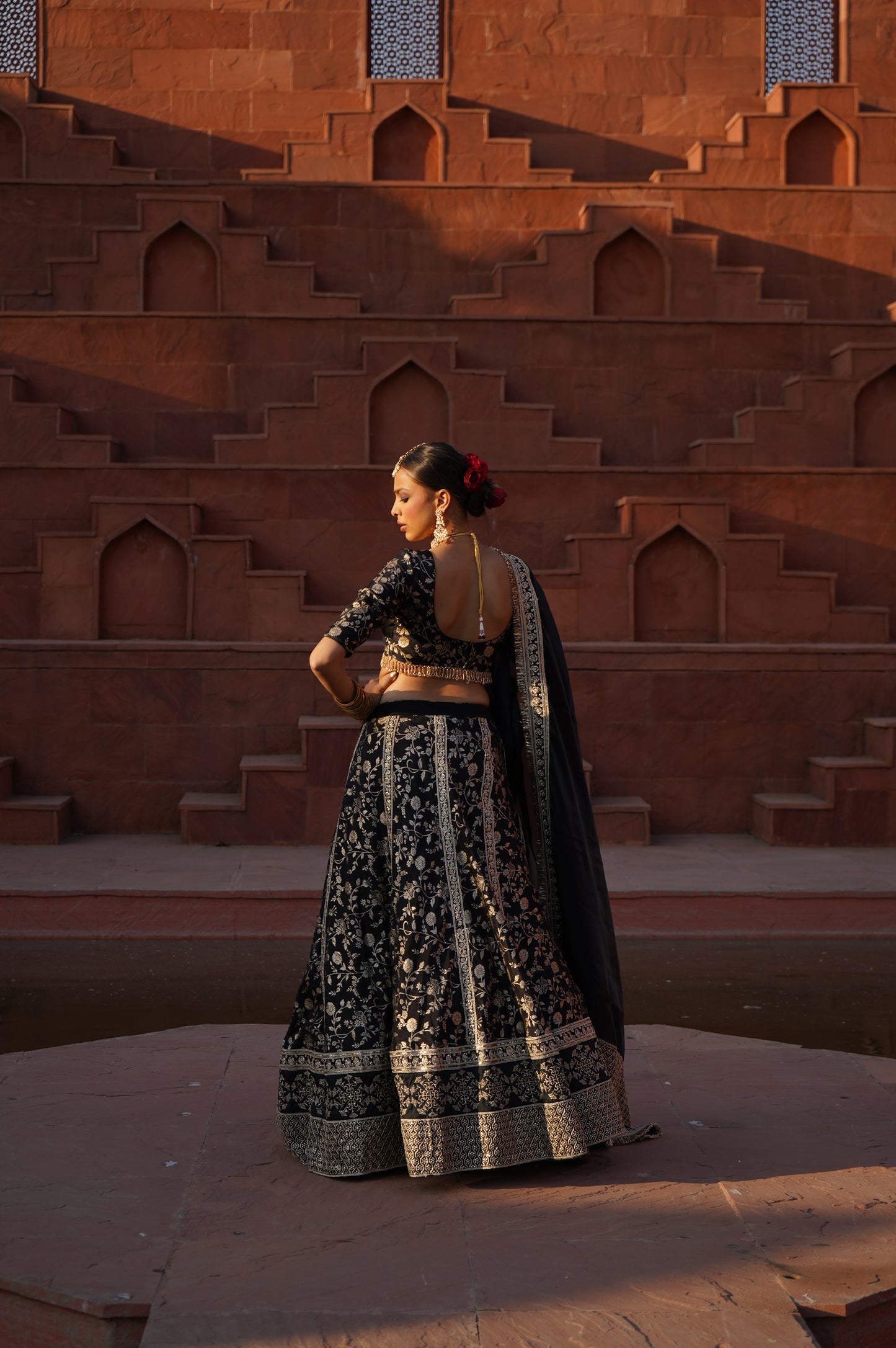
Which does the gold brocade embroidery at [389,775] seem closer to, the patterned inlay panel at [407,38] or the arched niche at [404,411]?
the arched niche at [404,411]

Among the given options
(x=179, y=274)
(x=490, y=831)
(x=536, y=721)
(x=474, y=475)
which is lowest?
(x=490, y=831)

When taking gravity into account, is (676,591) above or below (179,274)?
below

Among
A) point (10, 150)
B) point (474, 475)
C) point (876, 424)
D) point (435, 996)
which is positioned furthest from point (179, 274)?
point (435, 996)

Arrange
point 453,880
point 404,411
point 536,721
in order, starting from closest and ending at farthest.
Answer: point 453,880 < point 536,721 < point 404,411

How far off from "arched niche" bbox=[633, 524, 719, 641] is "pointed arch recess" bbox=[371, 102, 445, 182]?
4.79 metres

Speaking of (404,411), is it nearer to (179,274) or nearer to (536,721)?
(179,274)

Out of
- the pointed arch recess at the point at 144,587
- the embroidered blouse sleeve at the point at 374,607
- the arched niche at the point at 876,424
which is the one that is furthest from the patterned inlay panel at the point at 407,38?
the embroidered blouse sleeve at the point at 374,607

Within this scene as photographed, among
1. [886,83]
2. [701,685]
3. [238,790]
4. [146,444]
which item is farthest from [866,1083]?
[886,83]

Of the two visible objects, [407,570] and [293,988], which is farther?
[293,988]

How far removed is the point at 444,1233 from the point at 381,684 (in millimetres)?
1330

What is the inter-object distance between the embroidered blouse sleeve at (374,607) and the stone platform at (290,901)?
376 centimetres

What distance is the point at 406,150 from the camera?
1238 cm

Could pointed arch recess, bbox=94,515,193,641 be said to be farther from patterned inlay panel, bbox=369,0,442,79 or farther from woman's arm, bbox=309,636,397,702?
woman's arm, bbox=309,636,397,702

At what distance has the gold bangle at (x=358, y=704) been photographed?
343 centimetres
